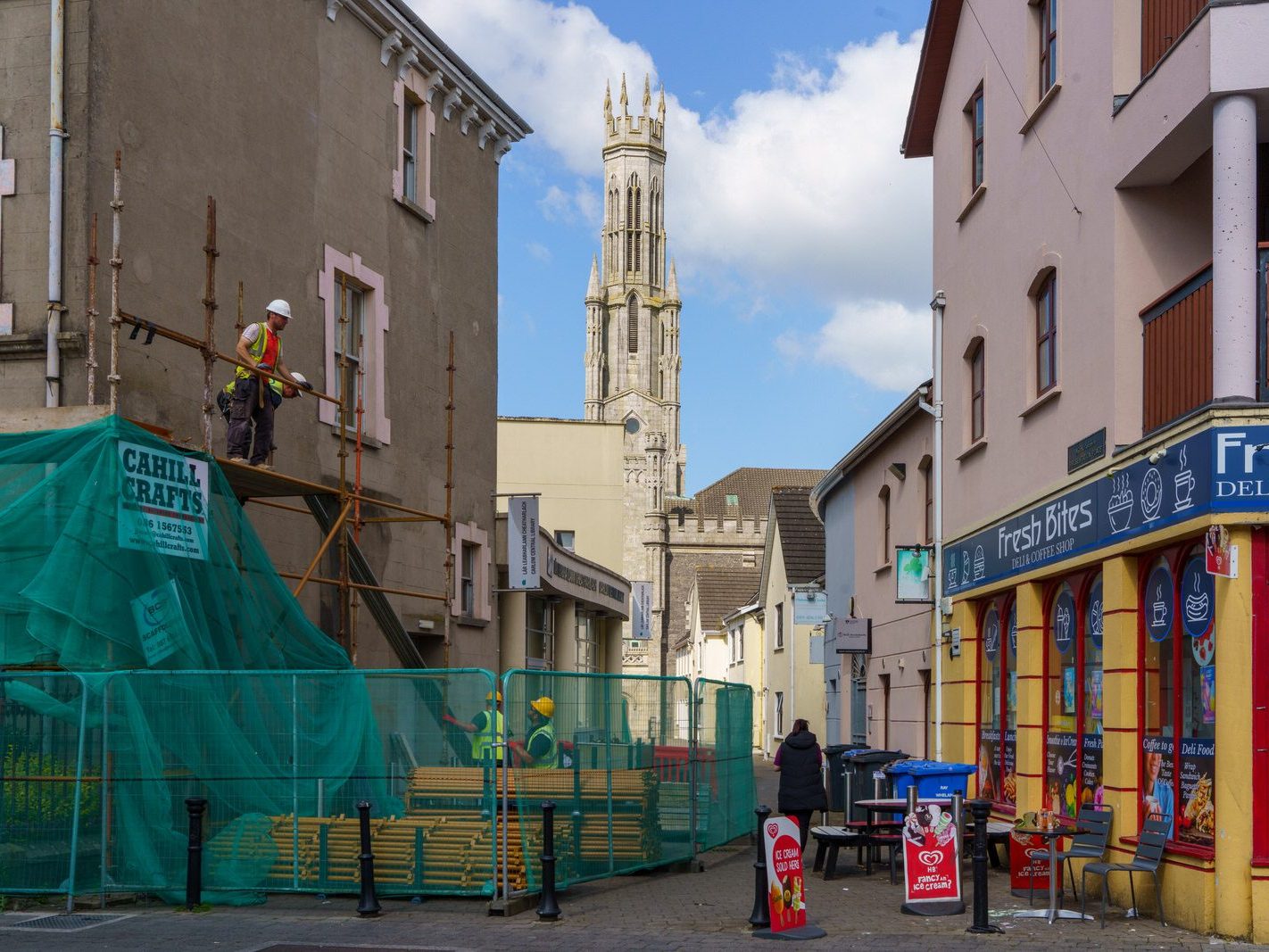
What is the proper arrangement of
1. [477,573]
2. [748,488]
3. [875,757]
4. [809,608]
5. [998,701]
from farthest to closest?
[748,488] < [809,608] < [477,573] < [875,757] < [998,701]

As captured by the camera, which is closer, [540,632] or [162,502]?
[162,502]

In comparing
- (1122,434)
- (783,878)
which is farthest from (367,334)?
(783,878)

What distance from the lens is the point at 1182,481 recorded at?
11961 millimetres

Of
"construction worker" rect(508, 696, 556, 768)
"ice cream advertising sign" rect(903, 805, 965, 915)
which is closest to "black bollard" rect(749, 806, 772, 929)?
"ice cream advertising sign" rect(903, 805, 965, 915)

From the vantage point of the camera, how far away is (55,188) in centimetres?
1541

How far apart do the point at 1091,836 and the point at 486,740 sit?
524cm

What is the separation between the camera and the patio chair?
13.0m

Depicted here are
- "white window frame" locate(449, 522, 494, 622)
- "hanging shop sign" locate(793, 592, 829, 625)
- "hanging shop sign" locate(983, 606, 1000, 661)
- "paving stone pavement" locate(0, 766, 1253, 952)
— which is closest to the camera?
"paving stone pavement" locate(0, 766, 1253, 952)

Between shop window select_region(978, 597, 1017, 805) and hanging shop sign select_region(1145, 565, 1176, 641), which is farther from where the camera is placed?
shop window select_region(978, 597, 1017, 805)

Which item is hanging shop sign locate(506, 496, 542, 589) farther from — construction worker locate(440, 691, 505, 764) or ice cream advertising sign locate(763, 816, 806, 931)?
ice cream advertising sign locate(763, 816, 806, 931)

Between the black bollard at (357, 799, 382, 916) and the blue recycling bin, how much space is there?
656cm

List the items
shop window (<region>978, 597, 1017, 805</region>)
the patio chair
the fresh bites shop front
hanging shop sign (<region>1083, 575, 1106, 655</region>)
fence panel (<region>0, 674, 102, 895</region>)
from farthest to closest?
shop window (<region>978, 597, 1017, 805</region>)
hanging shop sign (<region>1083, 575, 1106, 655</region>)
the patio chair
fence panel (<region>0, 674, 102, 895</region>)
the fresh bites shop front

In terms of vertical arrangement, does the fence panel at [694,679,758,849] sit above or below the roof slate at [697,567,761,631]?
below

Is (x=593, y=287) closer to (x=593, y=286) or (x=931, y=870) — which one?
(x=593, y=286)
